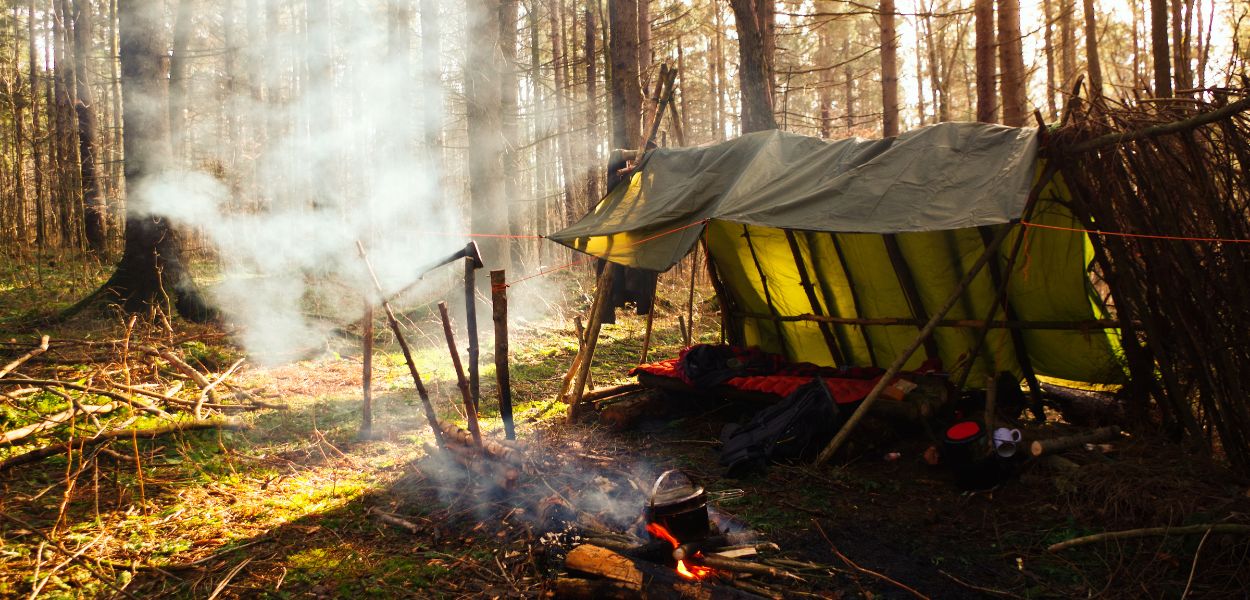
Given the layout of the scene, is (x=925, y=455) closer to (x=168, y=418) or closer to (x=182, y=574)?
(x=182, y=574)

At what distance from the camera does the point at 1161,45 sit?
6480 mm

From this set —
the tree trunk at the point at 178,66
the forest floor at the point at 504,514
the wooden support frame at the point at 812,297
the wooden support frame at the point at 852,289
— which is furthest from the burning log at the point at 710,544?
the tree trunk at the point at 178,66

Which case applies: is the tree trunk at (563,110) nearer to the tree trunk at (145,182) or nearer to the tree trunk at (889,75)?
the tree trunk at (889,75)

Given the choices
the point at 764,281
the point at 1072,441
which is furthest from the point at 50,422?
the point at 1072,441

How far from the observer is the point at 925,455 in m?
4.98

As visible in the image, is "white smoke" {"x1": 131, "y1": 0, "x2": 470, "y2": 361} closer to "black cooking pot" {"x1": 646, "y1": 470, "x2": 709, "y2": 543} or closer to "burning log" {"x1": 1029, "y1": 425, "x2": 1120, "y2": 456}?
"black cooking pot" {"x1": 646, "y1": 470, "x2": 709, "y2": 543}

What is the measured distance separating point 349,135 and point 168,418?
98.4ft

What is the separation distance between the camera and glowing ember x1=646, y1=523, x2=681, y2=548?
3.43m

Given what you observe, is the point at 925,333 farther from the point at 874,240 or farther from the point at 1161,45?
the point at 1161,45

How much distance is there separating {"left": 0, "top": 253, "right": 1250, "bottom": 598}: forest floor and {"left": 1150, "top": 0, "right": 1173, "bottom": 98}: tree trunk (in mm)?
3837

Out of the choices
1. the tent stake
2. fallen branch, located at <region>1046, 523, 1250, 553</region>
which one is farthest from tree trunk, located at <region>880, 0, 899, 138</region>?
fallen branch, located at <region>1046, 523, 1250, 553</region>

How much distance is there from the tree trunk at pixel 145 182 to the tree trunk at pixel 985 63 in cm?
1002

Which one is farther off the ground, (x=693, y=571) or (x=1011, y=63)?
(x=1011, y=63)

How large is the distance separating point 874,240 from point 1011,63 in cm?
354
